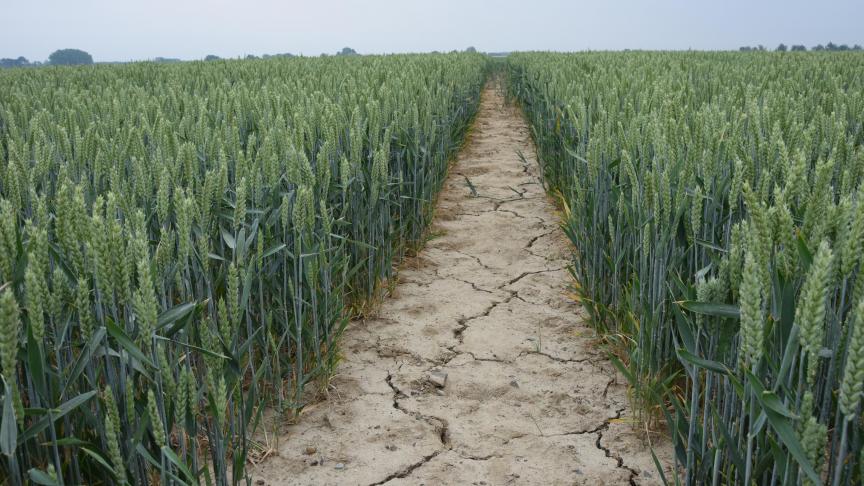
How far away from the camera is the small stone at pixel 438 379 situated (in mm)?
2717

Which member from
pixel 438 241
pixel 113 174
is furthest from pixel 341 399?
pixel 438 241

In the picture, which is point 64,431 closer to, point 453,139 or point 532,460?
point 532,460

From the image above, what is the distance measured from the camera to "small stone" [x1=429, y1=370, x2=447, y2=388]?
272 centimetres

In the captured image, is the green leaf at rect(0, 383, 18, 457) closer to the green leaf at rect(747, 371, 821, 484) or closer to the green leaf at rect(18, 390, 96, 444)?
the green leaf at rect(18, 390, 96, 444)

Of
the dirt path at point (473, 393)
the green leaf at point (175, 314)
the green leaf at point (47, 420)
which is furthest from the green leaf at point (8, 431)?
the dirt path at point (473, 393)

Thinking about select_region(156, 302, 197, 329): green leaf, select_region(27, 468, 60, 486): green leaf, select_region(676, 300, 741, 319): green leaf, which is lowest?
select_region(27, 468, 60, 486): green leaf

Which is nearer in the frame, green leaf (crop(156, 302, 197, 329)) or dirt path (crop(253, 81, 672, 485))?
green leaf (crop(156, 302, 197, 329))

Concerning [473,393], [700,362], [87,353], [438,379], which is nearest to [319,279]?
[438,379]

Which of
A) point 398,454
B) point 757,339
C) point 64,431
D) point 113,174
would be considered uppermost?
point 113,174

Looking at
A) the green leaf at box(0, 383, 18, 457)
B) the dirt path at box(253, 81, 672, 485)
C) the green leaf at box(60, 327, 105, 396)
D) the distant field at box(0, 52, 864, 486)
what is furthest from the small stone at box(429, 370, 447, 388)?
the green leaf at box(0, 383, 18, 457)

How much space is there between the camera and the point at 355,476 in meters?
A: 2.14

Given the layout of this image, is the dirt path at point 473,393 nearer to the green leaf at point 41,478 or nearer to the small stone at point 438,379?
the small stone at point 438,379

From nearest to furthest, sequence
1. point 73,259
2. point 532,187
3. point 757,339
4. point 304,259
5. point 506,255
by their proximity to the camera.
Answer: point 757,339, point 73,259, point 304,259, point 506,255, point 532,187

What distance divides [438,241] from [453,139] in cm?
231
